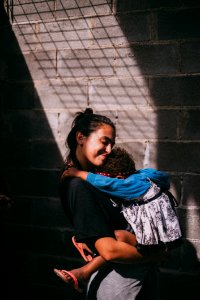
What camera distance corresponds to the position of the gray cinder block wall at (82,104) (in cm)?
255

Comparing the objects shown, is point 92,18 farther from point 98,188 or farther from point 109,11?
point 98,188

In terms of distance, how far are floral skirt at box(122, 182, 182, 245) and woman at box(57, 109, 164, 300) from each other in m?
0.07

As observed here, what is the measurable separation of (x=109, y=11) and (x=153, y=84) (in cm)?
70

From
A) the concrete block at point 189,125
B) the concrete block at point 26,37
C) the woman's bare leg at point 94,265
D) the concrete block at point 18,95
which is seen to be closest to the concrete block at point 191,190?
the concrete block at point 189,125

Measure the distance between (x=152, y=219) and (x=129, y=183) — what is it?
212 mm

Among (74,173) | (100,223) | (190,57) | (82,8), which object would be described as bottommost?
(100,223)

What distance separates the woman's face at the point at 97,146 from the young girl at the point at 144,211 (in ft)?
0.69

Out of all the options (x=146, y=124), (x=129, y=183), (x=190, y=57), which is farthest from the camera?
(x=146, y=124)

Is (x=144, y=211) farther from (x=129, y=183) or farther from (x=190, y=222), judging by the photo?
(x=190, y=222)

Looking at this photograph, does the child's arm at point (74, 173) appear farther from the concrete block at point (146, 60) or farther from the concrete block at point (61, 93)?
the concrete block at point (146, 60)

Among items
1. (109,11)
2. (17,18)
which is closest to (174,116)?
(109,11)

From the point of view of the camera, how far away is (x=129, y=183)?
1.69 meters

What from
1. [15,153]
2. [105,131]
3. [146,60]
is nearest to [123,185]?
[105,131]

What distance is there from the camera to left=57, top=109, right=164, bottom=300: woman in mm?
1571
